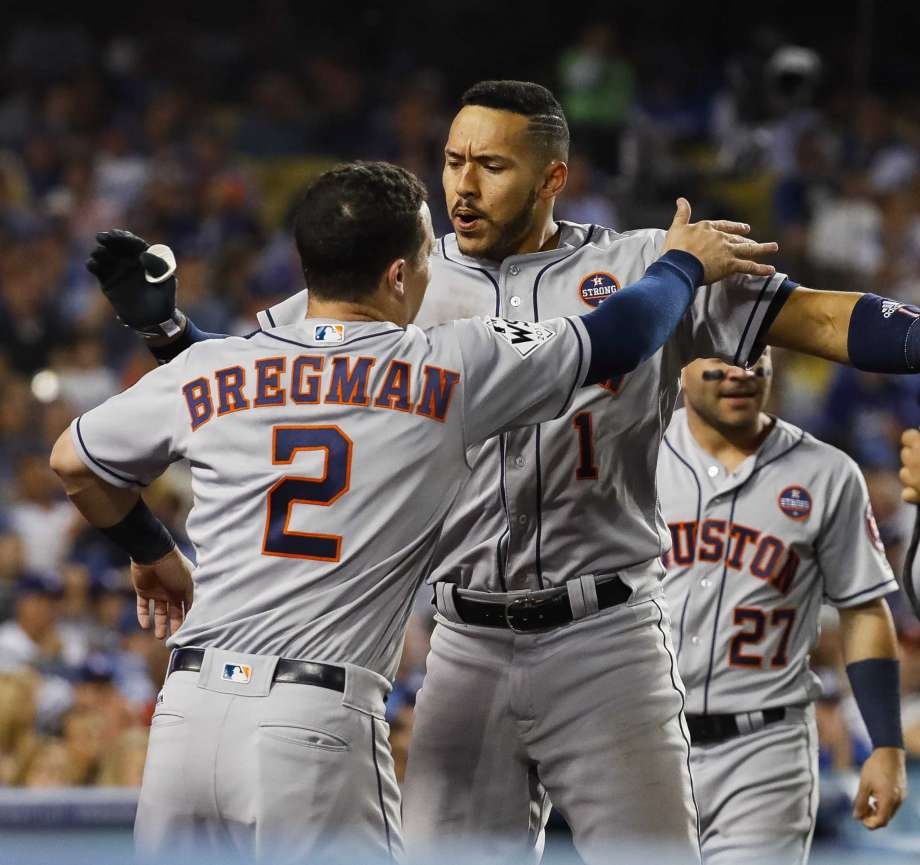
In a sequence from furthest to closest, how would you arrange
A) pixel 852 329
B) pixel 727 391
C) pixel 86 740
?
pixel 86 740, pixel 727 391, pixel 852 329

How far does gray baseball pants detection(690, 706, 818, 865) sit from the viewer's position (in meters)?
3.87

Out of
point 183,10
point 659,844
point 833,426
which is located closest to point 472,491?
point 659,844

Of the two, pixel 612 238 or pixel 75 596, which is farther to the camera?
pixel 75 596

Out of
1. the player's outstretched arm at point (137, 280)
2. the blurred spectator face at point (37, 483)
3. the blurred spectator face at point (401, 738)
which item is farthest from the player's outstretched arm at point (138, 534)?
the blurred spectator face at point (37, 483)

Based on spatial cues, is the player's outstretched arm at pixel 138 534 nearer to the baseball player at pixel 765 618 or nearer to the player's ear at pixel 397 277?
the player's ear at pixel 397 277

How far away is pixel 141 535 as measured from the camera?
2.99 m

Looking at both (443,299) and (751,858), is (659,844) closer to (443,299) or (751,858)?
(751,858)

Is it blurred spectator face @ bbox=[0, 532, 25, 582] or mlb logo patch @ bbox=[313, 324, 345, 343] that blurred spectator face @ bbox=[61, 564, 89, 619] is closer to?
blurred spectator face @ bbox=[0, 532, 25, 582]

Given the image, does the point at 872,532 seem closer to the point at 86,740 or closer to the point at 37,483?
the point at 86,740

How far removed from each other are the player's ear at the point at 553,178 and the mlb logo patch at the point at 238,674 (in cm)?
136

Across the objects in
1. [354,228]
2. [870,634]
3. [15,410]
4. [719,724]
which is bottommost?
[15,410]

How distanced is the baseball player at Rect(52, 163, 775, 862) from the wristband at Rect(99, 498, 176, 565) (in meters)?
0.19

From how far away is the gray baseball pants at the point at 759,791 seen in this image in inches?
152

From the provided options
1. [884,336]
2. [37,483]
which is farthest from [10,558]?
[884,336]
